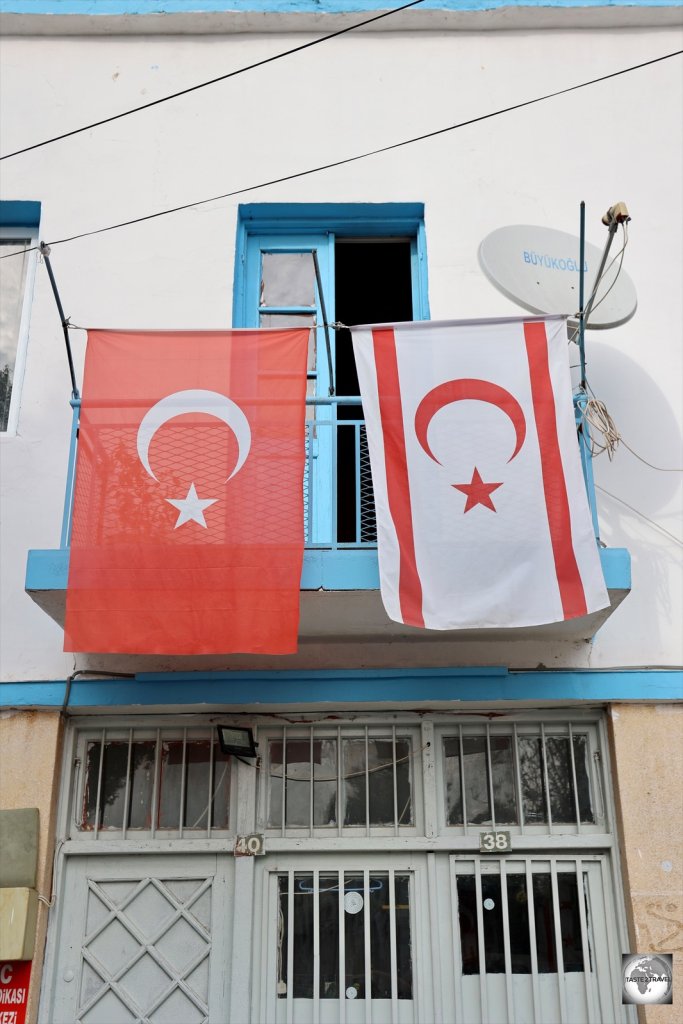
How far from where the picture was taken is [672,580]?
625cm

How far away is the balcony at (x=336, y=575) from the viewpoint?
18.2 ft

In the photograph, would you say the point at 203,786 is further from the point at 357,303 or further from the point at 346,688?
the point at 357,303

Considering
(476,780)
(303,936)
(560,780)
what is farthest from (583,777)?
(303,936)

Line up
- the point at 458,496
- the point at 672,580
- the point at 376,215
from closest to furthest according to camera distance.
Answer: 1. the point at 458,496
2. the point at 672,580
3. the point at 376,215

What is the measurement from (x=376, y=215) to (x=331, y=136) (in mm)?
680

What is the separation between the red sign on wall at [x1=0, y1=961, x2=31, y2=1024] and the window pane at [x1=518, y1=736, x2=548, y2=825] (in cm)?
290

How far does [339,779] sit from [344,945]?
909 mm

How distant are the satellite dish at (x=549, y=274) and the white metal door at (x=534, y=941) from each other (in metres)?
3.20

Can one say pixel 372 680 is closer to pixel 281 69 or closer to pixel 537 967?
pixel 537 967

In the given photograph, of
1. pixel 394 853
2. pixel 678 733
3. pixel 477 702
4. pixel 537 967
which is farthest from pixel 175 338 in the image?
pixel 537 967

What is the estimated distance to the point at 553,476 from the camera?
5.45 meters

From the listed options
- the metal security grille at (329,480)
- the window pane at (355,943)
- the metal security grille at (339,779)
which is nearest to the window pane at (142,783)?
the metal security grille at (339,779)

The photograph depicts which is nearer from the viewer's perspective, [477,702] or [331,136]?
[477,702]

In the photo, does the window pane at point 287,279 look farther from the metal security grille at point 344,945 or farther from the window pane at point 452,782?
the metal security grille at point 344,945
